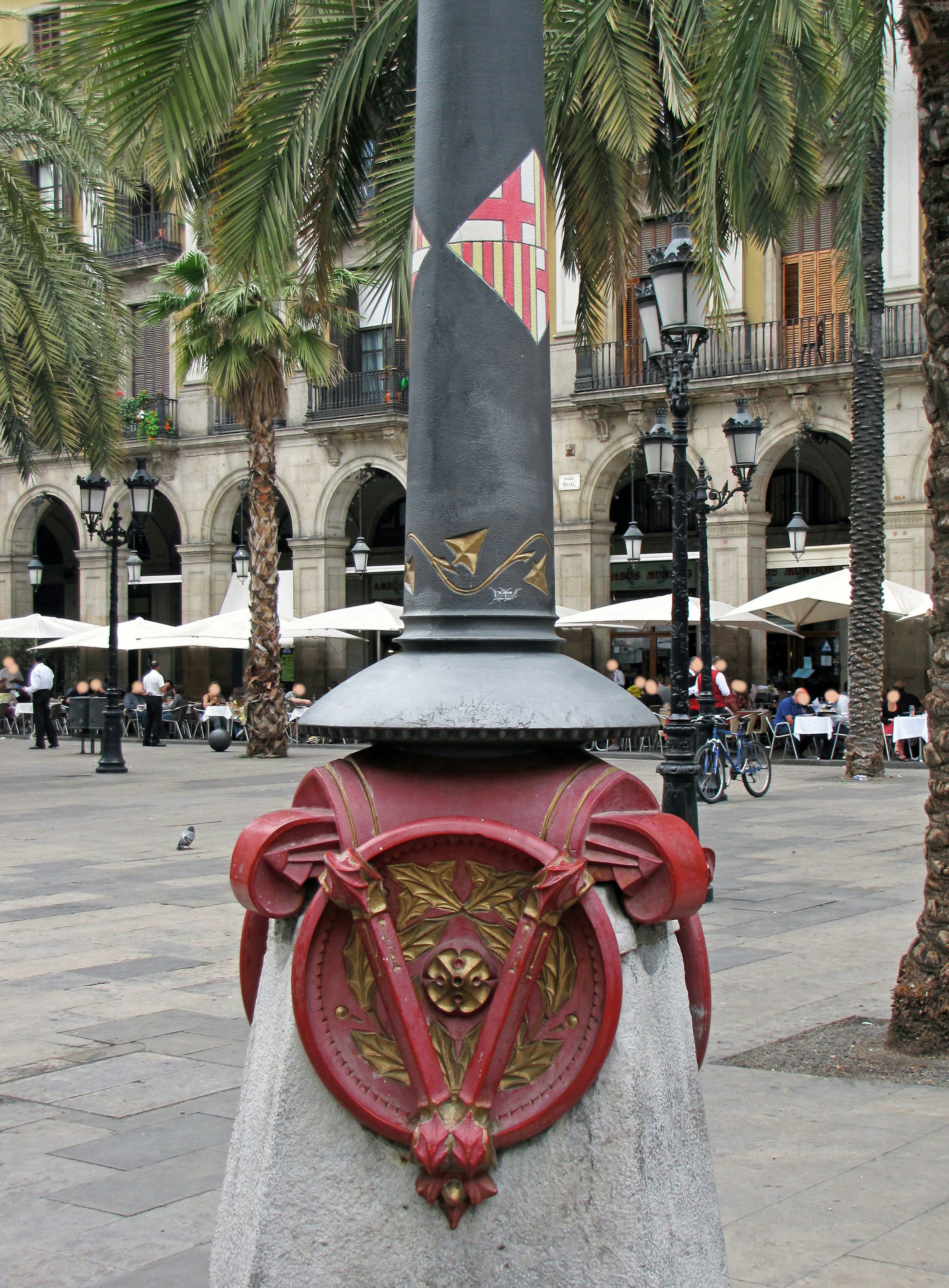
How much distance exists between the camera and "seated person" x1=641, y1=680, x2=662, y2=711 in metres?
26.8

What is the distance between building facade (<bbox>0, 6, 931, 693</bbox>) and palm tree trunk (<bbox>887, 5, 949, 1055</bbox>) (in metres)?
13.8

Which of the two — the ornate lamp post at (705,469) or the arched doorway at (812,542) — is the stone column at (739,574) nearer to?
the arched doorway at (812,542)

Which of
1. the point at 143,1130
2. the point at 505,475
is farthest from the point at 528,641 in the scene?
the point at 143,1130

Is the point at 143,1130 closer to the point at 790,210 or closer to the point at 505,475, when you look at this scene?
the point at 505,475

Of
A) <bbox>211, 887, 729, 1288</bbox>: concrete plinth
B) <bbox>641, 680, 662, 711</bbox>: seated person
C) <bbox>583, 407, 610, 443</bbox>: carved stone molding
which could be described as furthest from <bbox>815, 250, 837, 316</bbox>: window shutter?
<bbox>211, 887, 729, 1288</bbox>: concrete plinth

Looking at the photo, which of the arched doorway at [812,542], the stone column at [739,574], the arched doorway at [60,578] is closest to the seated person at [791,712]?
the stone column at [739,574]

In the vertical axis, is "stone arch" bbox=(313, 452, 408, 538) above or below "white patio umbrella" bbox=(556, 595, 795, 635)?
above

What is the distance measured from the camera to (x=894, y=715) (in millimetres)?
24188

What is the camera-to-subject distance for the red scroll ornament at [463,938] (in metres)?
2.91

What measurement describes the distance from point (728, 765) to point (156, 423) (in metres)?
24.0

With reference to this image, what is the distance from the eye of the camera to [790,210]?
9734mm

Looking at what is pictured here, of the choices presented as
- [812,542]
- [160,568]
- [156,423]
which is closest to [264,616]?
[812,542]

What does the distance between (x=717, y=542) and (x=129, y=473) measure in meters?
17.0

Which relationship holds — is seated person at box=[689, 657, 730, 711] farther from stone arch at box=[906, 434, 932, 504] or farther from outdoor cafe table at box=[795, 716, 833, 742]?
stone arch at box=[906, 434, 932, 504]
